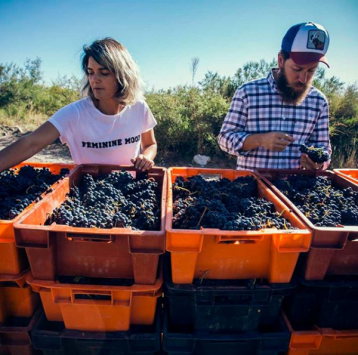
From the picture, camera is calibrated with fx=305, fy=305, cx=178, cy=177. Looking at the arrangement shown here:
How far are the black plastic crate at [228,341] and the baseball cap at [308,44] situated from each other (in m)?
1.92

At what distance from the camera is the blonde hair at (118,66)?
230 centimetres

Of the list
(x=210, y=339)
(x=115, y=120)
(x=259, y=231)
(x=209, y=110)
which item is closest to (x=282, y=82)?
(x=115, y=120)

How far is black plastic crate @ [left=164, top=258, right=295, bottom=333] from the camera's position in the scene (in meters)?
1.53

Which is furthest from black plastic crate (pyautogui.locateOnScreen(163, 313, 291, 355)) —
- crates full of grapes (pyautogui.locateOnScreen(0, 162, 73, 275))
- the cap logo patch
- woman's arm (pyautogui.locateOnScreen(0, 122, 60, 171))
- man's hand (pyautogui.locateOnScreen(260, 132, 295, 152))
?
the cap logo patch

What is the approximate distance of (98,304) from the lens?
1557mm

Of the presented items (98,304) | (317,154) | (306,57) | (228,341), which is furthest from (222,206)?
(306,57)

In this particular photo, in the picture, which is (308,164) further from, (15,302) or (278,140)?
(15,302)

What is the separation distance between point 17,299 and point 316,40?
8.87 feet

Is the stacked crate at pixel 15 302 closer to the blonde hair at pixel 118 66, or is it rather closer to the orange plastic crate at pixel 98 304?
the orange plastic crate at pixel 98 304

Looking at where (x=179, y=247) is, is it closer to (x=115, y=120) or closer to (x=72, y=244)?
(x=72, y=244)

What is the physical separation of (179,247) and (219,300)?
1.29ft

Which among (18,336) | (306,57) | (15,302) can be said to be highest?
(306,57)

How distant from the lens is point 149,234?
4.62ft

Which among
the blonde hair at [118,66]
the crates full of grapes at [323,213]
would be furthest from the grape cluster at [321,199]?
the blonde hair at [118,66]
